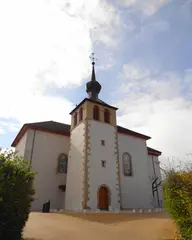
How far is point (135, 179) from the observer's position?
20.9 metres

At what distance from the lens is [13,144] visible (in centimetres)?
2400

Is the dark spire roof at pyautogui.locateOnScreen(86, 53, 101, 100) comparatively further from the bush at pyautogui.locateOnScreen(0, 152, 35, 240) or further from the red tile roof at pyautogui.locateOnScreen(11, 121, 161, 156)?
the bush at pyautogui.locateOnScreen(0, 152, 35, 240)

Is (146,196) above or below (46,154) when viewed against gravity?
below

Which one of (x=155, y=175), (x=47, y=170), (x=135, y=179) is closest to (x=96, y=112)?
(x=47, y=170)

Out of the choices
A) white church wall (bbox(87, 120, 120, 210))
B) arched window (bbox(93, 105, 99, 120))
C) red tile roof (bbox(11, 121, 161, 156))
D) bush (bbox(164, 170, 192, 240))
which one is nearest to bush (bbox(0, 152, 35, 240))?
bush (bbox(164, 170, 192, 240))

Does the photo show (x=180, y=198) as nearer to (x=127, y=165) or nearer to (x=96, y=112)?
(x=96, y=112)

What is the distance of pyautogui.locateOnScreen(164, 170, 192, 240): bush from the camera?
5.08 m

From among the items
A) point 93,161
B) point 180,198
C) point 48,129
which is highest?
point 48,129

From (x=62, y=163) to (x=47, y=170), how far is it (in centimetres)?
166

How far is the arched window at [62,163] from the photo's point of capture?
61.6 feet

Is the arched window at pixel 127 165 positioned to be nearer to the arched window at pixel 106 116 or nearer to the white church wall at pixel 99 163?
the white church wall at pixel 99 163

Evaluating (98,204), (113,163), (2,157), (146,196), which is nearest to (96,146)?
(113,163)

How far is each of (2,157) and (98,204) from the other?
37.5 ft

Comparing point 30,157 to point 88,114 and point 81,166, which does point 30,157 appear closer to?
point 81,166
